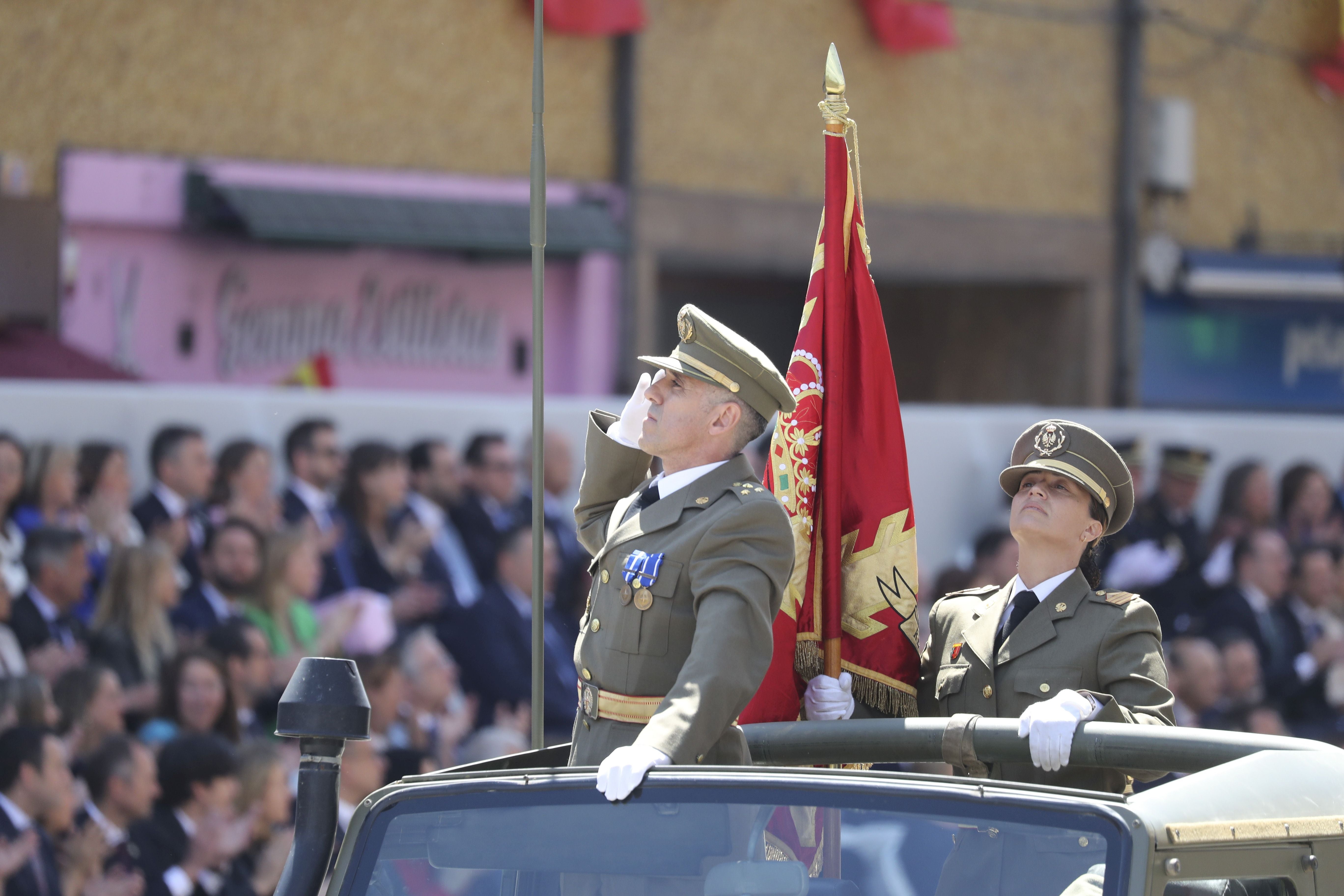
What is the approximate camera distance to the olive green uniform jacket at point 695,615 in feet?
9.82

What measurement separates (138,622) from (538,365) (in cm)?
347

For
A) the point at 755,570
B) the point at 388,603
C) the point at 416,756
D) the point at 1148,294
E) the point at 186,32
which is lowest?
the point at 416,756

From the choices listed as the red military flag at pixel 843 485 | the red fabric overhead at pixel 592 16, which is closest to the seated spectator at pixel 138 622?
the red military flag at pixel 843 485

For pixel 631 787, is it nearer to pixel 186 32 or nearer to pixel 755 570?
pixel 755 570

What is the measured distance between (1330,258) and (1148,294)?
5.62 feet

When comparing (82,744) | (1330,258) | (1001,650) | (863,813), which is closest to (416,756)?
(82,744)

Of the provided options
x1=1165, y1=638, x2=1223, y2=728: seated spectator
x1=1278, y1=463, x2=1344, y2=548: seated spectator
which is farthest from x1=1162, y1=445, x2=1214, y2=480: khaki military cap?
x1=1165, y1=638, x2=1223, y2=728: seated spectator

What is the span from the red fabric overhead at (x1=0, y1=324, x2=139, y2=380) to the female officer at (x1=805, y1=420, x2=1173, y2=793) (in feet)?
19.7

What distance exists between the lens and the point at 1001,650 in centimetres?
381

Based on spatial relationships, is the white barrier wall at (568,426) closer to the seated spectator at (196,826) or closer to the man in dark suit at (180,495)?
A: the man in dark suit at (180,495)

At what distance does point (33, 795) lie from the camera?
5.74 meters

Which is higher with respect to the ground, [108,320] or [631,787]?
[108,320]

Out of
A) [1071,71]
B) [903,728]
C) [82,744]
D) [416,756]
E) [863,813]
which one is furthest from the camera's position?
[1071,71]

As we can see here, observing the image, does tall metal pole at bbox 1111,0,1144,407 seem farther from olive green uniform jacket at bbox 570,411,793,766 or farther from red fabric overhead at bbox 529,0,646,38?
olive green uniform jacket at bbox 570,411,793,766
